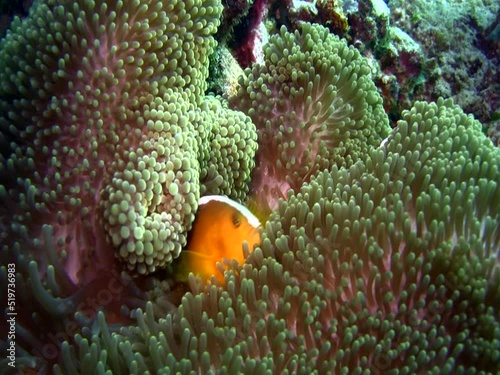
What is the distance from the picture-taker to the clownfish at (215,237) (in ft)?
5.99

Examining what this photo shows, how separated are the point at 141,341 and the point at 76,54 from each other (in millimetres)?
1095

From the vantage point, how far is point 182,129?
1839 millimetres

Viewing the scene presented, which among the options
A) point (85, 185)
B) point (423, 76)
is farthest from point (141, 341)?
point (423, 76)

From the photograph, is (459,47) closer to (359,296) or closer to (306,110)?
(306,110)

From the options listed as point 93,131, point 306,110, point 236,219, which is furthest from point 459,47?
point 93,131

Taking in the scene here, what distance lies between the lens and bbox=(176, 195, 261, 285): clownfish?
1.83 meters

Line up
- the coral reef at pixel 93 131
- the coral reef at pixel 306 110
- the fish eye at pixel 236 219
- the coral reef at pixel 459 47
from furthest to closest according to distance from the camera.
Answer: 1. the coral reef at pixel 459 47
2. the coral reef at pixel 306 110
3. the fish eye at pixel 236 219
4. the coral reef at pixel 93 131

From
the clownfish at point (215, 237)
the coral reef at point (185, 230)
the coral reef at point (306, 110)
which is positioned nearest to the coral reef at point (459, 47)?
the coral reef at point (306, 110)

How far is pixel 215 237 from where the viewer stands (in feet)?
6.07

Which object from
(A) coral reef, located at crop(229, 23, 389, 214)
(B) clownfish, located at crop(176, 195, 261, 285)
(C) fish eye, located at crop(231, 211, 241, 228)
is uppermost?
(A) coral reef, located at crop(229, 23, 389, 214)

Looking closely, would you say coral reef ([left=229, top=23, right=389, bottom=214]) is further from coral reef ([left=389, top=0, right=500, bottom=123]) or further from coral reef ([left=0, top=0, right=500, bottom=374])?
coral reef ([left=389, top=0, right=500, bottom=123])

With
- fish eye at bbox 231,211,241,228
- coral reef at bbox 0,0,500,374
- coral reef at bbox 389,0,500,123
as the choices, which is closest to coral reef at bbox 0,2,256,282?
coral reef at bbox 0,0,500,374

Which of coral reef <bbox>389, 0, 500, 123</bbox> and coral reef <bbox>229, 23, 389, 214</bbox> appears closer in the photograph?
coral reef <bbox>229, 23, 389, 214</bbox>

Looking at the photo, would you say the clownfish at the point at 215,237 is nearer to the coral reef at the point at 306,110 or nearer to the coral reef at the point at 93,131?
the coral reef at the point at 93,131
